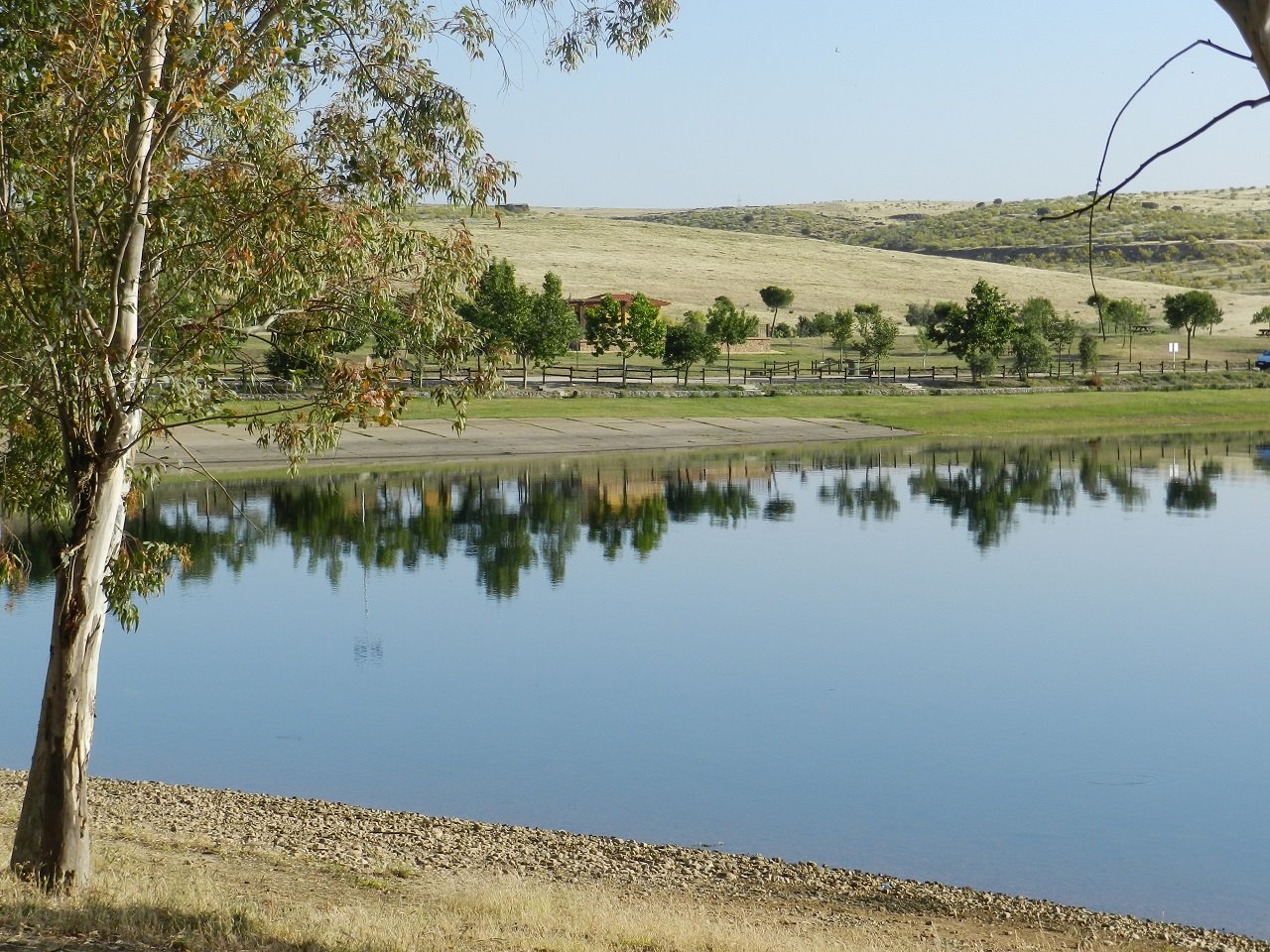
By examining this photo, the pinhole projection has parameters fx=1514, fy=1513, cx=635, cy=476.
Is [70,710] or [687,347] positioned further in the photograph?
[687,347]

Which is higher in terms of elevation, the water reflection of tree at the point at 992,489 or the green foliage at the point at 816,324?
the green foliage at the point at 816,324

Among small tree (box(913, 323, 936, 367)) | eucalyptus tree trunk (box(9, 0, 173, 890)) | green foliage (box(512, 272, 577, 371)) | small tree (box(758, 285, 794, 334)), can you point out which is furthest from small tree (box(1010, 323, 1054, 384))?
eucalyptus tree trunk (box(9, 0, 173, 890))

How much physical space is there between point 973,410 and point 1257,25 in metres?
53.9

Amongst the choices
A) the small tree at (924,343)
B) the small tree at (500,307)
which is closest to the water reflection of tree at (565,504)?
the small tree at (500,307)

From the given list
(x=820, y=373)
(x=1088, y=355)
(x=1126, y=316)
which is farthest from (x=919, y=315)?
(x=820, y=373)

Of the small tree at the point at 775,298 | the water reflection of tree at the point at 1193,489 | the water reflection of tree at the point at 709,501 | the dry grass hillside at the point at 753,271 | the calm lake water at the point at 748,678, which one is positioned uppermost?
the dry grass hillside at the point at 753,271

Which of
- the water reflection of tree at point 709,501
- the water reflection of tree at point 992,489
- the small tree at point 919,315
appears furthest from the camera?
the small tree at point 919,315

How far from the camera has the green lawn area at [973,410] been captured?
173 feet

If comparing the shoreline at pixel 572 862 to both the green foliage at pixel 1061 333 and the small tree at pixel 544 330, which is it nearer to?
the small tree at pixel 544 330

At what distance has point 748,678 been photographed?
57.2 ft

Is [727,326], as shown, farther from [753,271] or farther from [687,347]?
[753,271]

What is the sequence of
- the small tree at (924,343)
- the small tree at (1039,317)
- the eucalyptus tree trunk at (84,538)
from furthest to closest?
the small tree at (1039,317) < the small tree at (924,343) < the eucalyptus tree trunk at (84,538)

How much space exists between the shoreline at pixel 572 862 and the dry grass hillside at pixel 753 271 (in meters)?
76.4

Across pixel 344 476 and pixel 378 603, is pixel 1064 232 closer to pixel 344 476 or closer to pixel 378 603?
pixel 344 476
